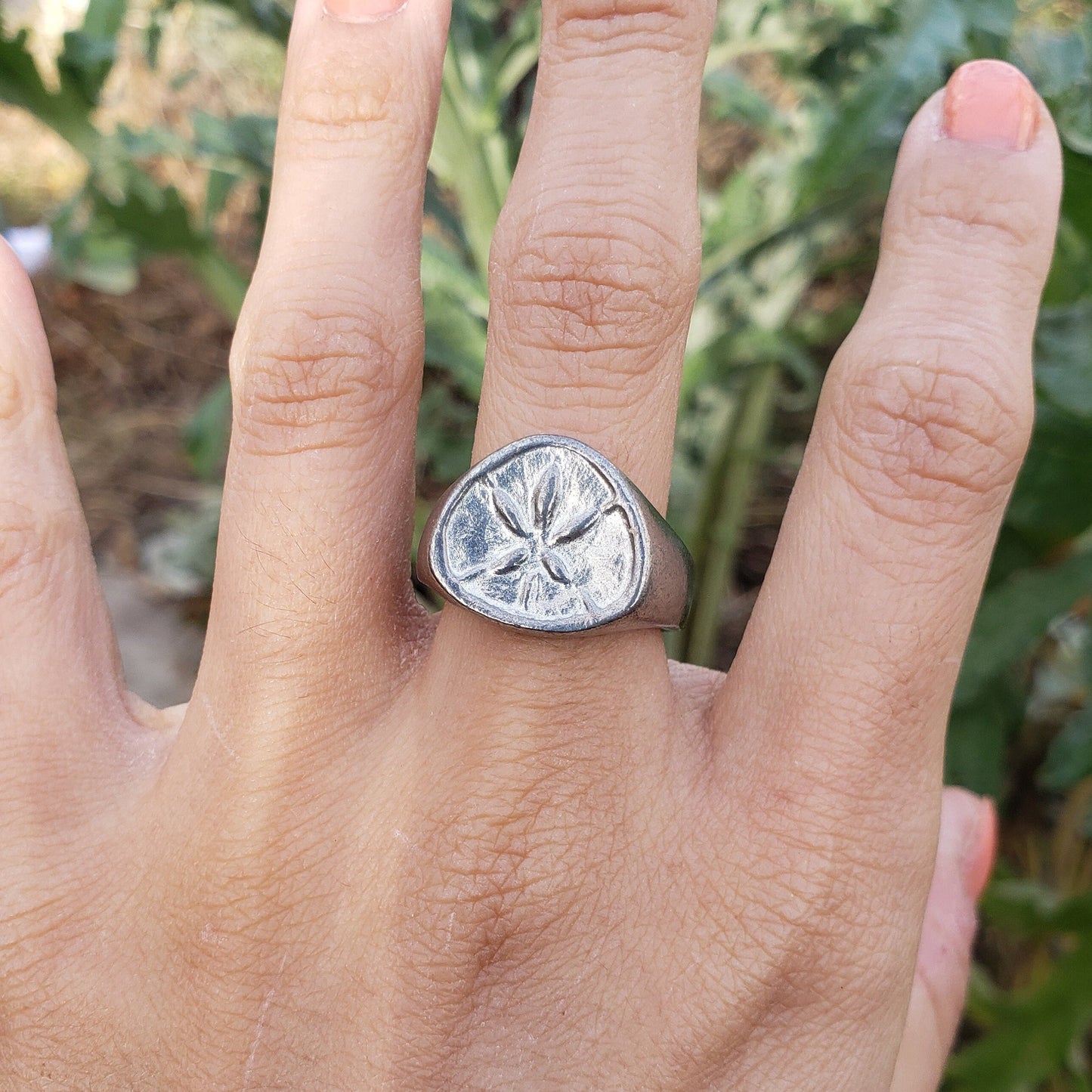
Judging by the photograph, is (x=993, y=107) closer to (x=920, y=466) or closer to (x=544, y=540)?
(x=920, y=466)

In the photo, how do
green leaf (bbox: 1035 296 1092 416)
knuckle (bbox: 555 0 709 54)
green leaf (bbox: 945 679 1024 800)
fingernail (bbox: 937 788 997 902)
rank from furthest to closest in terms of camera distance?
1. green leaf (bbox: 945 679 1024 800)
2. green leaf (bbox: 1035 296 1092 416)
3. fingernail (bbox: 937 788 997 902)
4. knuckle (bbox: 555 0 709 54)

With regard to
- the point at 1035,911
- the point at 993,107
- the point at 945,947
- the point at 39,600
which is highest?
the point at 993,107

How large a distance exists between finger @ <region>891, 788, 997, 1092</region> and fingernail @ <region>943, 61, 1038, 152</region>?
0.80 m

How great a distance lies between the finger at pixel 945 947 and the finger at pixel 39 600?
1.03 metres

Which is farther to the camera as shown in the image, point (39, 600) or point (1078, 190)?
point (1078, 190)

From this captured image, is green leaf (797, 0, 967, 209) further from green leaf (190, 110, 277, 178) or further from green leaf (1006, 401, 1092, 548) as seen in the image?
green leaf (190, 110, 277, 178)

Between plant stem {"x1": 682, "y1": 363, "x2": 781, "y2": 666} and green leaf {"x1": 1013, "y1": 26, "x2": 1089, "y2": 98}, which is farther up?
green leaf {"x1": 1013, "y1": 26, "x2": 1089, "y2": 98}

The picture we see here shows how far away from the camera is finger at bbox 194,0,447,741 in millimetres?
1157

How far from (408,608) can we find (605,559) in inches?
12.5

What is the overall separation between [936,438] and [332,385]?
65 cm

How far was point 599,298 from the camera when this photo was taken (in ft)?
3.62

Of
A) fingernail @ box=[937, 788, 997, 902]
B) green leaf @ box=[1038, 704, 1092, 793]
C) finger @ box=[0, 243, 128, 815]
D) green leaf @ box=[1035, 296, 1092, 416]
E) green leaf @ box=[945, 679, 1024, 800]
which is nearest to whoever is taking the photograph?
finger @ box=[0, 243, 128, 815]

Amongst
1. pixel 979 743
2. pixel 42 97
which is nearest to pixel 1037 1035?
pixel 979 743

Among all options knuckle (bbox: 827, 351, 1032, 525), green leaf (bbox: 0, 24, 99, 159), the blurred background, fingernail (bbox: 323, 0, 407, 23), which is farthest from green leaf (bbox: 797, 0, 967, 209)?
green leaf (bbox: 0, 24, 99, 159)
